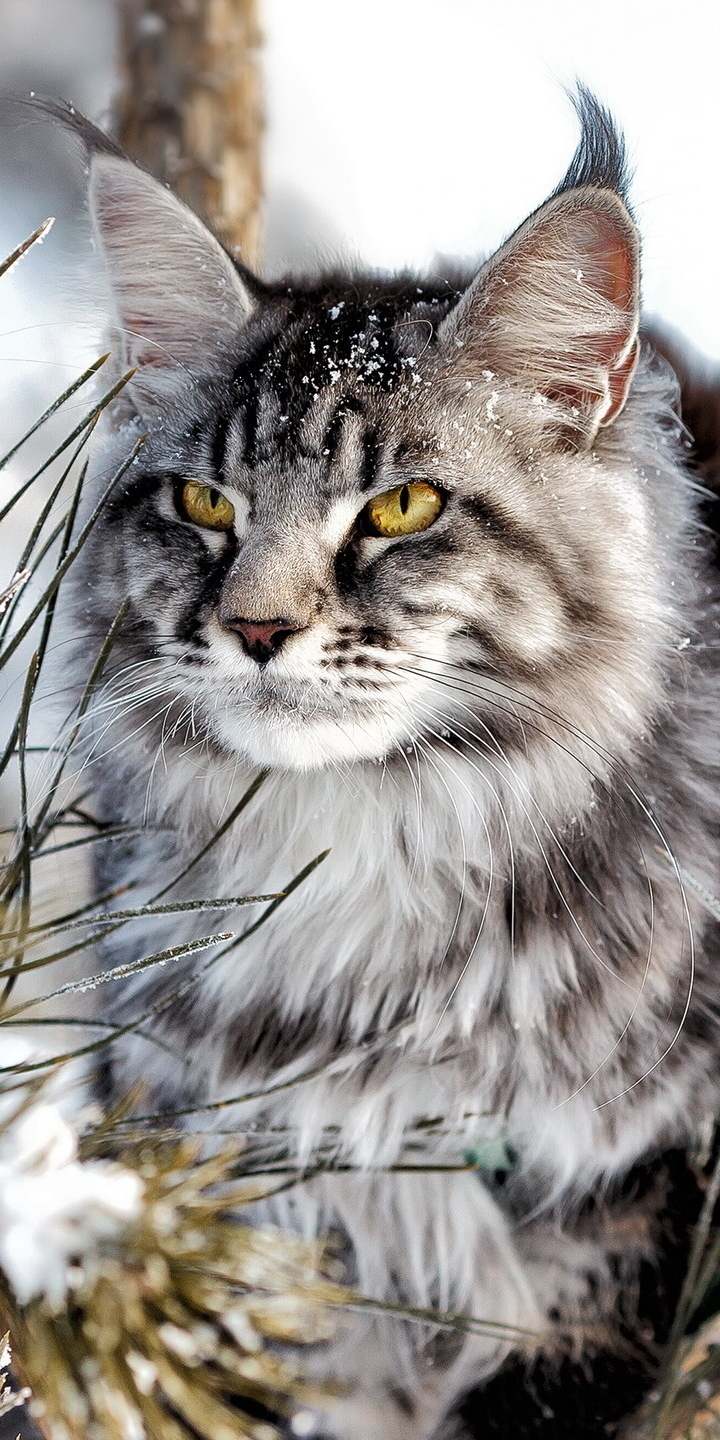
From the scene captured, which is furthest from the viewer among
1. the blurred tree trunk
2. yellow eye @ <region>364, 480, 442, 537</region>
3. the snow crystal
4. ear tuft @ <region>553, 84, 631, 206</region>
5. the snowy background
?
the blurred tree trunk

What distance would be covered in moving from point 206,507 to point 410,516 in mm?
184

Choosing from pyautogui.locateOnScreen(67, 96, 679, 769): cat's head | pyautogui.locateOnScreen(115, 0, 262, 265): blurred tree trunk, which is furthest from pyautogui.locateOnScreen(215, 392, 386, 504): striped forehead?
pyautogui.locateOnScreen(115, 0, 262, 265): blurred tree trunk

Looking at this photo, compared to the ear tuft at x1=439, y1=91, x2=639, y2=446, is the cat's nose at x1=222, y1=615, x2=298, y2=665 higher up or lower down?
lower down

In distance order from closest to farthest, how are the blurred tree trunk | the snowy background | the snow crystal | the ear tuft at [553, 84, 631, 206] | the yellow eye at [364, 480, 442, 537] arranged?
the snow crystal
the ear tuft at [553, 84, 631, 206]
the yellow eye at [364, 480, 442, 537]
the snowy background
the blurred tree trunk

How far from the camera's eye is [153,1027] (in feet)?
3.21

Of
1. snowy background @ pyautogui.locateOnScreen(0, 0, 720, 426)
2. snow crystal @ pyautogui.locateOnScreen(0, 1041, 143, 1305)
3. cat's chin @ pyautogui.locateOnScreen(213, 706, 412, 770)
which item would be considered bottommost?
snow crystal @ pyautogui.locateOnScreen(0, 1041, 143, 1305)

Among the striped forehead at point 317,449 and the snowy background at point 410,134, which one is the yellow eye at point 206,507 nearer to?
the striped forehead at point 317,449

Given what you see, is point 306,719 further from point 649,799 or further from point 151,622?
point 649,799

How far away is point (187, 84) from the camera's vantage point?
1.37 m

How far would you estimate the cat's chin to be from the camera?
760 mm

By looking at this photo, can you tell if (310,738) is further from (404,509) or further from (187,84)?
(187,84)

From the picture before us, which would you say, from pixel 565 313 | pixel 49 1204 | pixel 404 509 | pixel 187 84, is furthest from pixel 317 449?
pixel 187 84

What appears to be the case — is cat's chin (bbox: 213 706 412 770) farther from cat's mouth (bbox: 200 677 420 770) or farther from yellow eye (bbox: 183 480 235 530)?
yellow eye (bbox: 183 480 235 530)

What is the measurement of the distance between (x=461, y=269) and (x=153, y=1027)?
879mm
